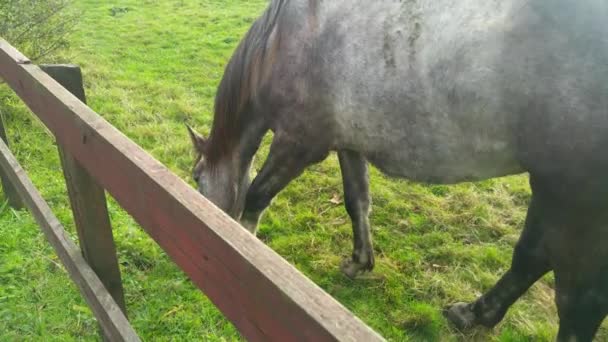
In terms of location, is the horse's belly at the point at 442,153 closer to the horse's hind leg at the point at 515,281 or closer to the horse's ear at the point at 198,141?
the horse's hind leg at the point at 515,281

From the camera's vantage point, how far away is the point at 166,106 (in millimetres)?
6137

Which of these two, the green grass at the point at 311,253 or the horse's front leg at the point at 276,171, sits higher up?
the horse's front leg at the point at 276,171

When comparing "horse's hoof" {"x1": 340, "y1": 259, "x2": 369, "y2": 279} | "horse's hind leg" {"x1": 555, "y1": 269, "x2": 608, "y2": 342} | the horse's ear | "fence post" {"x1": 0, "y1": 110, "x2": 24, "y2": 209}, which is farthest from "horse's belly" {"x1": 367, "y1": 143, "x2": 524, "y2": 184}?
"fence post" {"x1": 0, "y1": 110, "x2": 24, "y2": 209}

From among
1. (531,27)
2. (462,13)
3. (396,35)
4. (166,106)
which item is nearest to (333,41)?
(396,35)

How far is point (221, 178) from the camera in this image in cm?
329

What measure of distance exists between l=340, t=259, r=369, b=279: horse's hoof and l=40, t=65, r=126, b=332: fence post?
1.56 m

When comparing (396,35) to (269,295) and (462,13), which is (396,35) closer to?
(462,13)

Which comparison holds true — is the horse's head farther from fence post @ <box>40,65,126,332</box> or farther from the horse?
fence post @ <box>40,65,126,332</box>

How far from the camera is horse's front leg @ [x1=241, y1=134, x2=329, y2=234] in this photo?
275cm

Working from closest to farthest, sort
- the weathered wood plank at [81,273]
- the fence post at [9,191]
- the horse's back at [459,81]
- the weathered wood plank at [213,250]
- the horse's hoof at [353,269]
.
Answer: the weathered wood plank at [213,250]
the horse's back at [459,81]
the weathered wood plank at [81,273]
the horse's hoof at [353,269]
the fence post at [9,191]

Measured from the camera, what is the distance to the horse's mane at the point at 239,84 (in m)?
2.84

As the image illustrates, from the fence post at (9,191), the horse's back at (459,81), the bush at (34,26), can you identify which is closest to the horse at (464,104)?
the horse's back at (459,81)

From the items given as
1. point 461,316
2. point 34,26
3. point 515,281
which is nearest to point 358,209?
point 461,316

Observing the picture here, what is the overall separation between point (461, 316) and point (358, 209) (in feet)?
3.21
